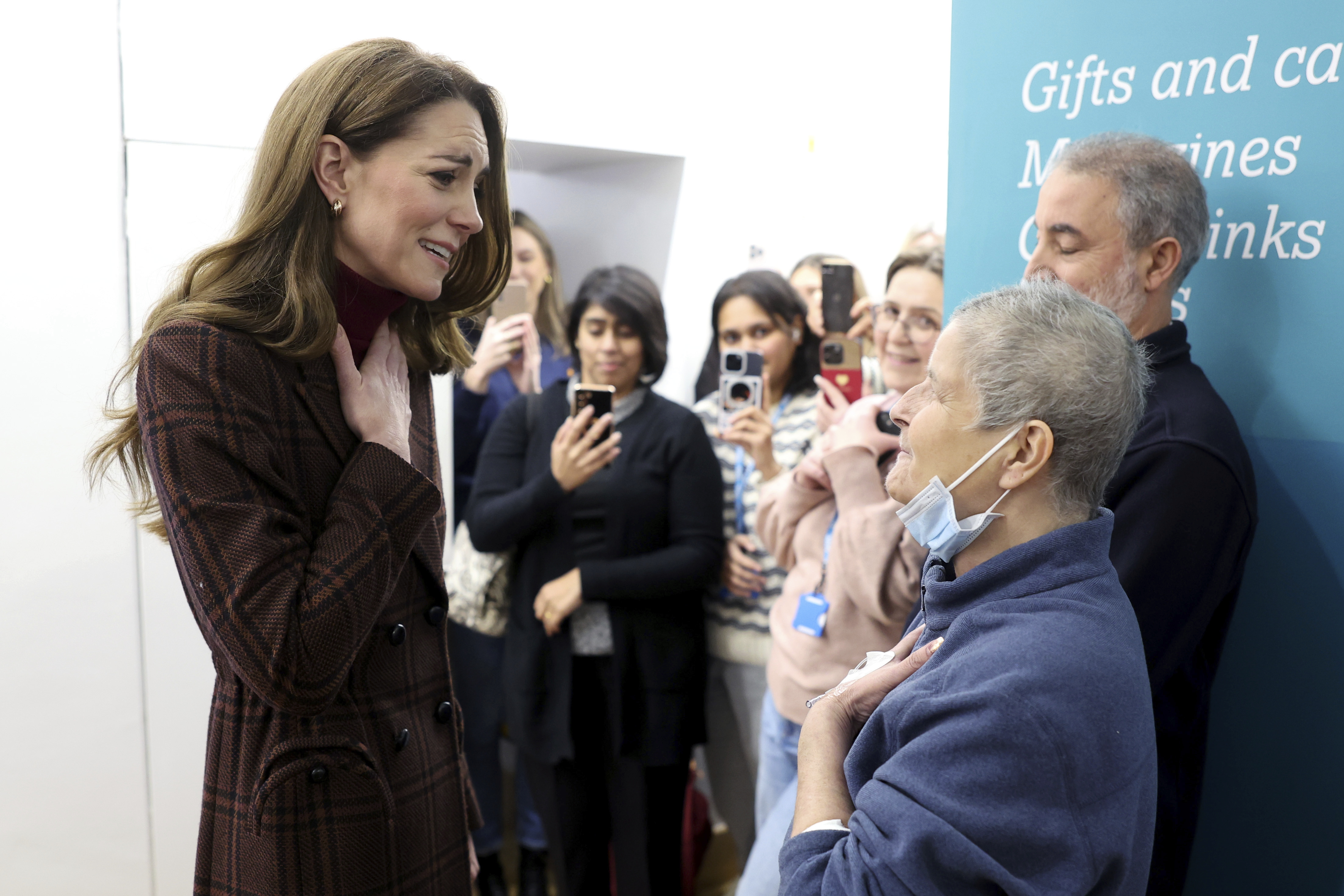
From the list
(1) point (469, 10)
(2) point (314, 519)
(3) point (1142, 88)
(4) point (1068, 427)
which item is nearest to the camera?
(4) point (1068, 427)

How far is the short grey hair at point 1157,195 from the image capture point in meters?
1.59

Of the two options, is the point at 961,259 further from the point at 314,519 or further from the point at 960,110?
the point at 314,519

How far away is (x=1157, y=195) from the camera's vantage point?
5.19 ft

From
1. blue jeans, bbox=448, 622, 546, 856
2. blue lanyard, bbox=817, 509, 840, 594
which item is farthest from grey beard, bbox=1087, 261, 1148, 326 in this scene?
blue jeans, bbox=448, 622, 546, 856

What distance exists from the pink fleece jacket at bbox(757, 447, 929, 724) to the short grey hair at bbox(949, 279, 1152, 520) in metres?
0.71

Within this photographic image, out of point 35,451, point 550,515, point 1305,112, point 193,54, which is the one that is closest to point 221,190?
point 193,54

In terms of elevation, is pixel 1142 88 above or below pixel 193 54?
below

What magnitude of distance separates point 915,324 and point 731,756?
4.42 feet

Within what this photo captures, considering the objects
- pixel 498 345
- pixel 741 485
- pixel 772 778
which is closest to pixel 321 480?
pixel 772 778

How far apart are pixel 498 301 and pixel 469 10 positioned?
836 millimetres

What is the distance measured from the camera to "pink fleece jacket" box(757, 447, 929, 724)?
194cm

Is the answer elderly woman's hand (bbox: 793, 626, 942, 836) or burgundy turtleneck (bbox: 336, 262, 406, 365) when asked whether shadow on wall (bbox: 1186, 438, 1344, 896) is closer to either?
elderly woman's hand (bbox: 793, 626, 942, 836)

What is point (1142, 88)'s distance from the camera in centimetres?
175

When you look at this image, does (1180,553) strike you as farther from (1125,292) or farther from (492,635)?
(492,635)
